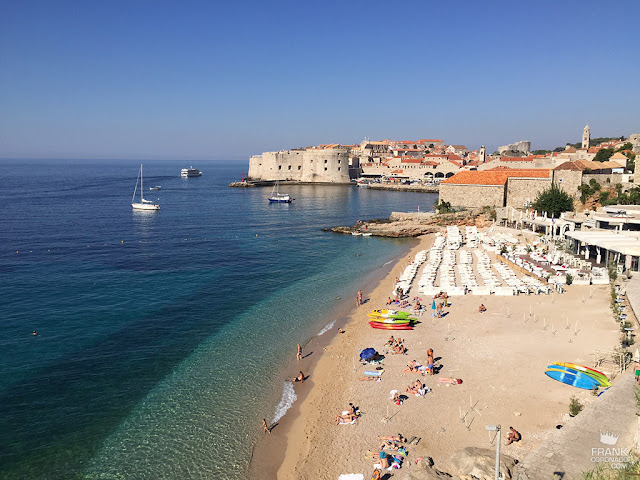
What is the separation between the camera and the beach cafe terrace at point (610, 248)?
55.9 ft

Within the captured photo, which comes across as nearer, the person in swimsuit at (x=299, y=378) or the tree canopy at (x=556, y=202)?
the person in swimsuit at (x=299, y=378)

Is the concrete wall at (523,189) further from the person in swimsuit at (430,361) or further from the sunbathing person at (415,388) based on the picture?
the sunbathing person at (415,388)

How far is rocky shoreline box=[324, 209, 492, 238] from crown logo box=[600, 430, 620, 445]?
26021 millimetres

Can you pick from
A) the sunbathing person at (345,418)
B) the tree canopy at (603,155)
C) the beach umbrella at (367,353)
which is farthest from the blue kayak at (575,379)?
the tree canopy at (603,155)

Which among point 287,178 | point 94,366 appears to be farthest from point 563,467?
point 287,178

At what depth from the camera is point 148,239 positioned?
31359 mm

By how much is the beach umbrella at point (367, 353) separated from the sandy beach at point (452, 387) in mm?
285

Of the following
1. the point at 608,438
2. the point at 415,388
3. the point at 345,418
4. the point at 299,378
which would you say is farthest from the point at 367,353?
the point at 608,438

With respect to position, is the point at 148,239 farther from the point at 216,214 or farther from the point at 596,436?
the point at 596,436

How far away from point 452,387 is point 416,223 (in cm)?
2666

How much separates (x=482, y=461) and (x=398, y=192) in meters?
61.5

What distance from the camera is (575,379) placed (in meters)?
9.84

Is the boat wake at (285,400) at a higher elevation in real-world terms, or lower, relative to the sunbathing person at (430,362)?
lower

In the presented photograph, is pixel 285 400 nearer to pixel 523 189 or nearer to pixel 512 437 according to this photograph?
pixel 512 437
